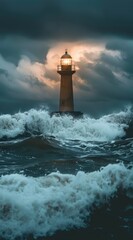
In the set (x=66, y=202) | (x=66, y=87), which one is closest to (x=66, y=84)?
(x=66, y=87)

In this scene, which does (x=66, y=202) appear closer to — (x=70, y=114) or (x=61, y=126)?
(x=61, y=126)

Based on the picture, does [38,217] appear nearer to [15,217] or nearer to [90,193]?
[15,217]

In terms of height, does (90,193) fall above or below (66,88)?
below

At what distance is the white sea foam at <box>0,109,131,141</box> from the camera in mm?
29922

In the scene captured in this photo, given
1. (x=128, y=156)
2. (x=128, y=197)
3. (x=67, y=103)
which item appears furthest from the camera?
(x=67, y=103)

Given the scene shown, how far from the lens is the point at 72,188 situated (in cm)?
898

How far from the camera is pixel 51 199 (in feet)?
27.5

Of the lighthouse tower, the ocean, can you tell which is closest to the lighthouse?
the lighthouse tower

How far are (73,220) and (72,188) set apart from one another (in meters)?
0.82

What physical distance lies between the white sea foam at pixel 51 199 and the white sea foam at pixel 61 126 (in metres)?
19.2

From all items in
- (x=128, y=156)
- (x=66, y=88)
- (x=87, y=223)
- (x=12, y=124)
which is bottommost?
(x=87, y=223)

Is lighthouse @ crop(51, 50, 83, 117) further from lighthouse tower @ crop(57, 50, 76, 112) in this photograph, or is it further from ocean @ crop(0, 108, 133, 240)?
ocean @ crop(0, 108, 133, 240)

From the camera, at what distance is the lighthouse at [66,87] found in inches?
1463

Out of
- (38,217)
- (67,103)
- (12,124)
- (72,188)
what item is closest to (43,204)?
(38,217)
